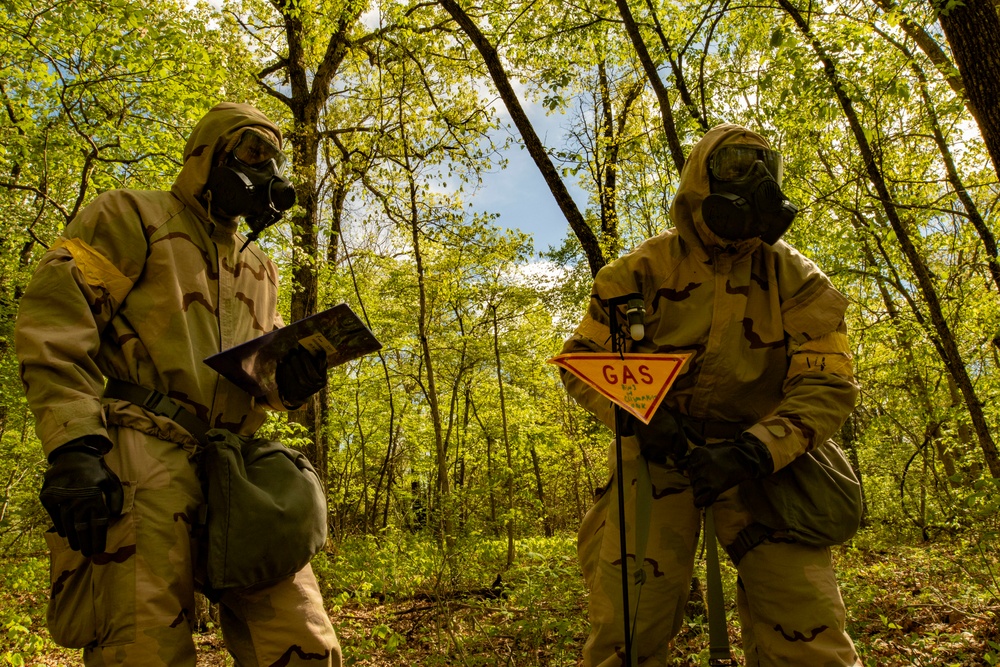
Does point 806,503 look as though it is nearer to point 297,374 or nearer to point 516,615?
point 297,374

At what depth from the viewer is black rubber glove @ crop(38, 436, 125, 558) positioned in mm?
1644

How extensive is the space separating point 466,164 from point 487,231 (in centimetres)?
151

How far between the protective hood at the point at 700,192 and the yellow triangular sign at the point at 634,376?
0.53 metres

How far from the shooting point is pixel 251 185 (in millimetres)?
2348

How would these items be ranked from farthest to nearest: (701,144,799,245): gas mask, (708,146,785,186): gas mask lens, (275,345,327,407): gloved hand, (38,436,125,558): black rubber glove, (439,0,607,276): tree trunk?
(439,0,607,276): tree trunk, (708,146,785,186): gas mask lens, (701,144,799,245): gas mask, (275,345,327,407): gloved hand, (38,436,125,558): black rubber glove

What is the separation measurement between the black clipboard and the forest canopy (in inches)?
102

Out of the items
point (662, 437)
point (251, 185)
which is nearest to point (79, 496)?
point (251, 185)

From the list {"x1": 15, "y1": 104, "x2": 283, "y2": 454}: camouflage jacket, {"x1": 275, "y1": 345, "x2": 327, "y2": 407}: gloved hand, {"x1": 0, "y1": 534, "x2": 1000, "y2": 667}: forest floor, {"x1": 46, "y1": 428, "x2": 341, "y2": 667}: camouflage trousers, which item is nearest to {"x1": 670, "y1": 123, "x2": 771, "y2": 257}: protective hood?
{"x1": 275, "y1": 345, "x2": 327, "y2": 407}: gloved hand

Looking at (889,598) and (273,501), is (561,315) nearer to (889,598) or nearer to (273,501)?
(889,598)

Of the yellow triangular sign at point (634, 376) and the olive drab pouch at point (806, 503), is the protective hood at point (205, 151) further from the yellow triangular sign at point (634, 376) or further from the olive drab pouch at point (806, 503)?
the olive drab pouch at point (806, 503)

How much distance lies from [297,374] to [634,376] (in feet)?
4.03

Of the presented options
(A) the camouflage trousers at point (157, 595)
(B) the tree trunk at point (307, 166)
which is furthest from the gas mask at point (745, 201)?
(B) the tree trunk at point (307, 166)

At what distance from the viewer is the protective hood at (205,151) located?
7.71 feet

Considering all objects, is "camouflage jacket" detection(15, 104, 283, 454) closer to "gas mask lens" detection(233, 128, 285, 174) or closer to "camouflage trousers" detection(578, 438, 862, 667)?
"gas mask lens" detection(233, 128, 285, 174)
